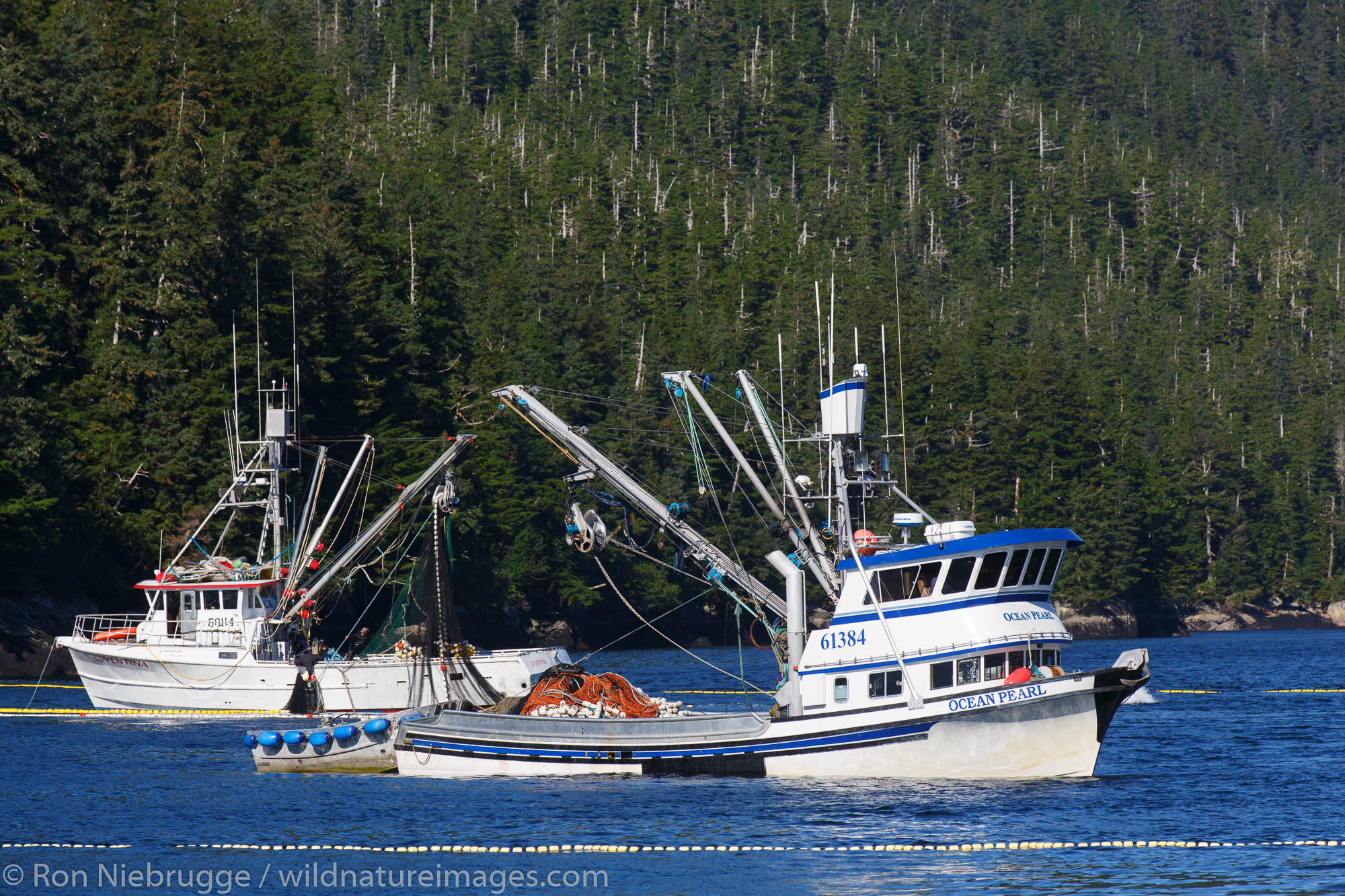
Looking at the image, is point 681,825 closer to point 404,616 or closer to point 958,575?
point 958,575

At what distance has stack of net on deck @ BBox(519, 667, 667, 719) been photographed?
3706 centimetres

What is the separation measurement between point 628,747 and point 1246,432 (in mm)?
147949

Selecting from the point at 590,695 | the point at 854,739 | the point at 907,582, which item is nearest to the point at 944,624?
the point at 907,582

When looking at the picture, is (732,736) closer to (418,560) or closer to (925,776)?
(925,776)

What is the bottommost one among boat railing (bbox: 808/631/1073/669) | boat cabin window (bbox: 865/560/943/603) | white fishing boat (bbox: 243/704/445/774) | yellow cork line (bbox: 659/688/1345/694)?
yellow cork line (bbox: 659/688/1345/694)

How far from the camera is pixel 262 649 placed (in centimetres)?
5388

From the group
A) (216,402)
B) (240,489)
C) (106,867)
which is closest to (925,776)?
(106,867)

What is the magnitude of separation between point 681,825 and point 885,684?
5794mm

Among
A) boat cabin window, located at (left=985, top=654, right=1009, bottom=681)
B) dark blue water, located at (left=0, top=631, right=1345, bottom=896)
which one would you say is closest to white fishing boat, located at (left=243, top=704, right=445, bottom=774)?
dark blue water, located at (left=0, top=631, right=1345, bottom=896)

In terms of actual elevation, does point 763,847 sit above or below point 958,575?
→ below

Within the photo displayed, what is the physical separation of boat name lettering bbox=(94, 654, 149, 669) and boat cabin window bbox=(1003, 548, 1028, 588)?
108ft

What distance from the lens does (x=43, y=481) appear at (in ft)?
207

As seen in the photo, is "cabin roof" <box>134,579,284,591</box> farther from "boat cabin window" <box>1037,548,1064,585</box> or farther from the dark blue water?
"boat cabin window" <box>1037,548,1064,585</box>

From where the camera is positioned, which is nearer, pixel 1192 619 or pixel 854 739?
pixel 854 739
